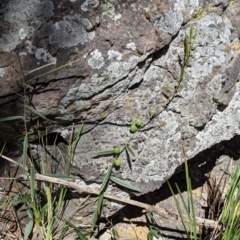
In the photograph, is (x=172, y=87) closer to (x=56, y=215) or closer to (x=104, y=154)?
(x=104, y=154)

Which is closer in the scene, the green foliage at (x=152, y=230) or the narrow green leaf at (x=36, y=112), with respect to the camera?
the narrow green leaf at (x=36, y=112)

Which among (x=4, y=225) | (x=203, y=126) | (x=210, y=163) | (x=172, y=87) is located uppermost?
(x=172, y=87)

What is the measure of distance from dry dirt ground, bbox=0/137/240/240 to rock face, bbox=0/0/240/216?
0.23m

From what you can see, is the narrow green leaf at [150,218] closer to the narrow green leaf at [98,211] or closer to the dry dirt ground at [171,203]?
the dry dirt ground at [171,203]

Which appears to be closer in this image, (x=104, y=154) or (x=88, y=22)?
(x=88, y=22)

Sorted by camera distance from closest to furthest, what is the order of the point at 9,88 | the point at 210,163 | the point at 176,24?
1. the point at 9,88
2. the point at 176,24
3. the point at 210,163

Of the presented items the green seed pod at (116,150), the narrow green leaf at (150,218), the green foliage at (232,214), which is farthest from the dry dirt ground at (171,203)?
the green seed pod at (116,150)

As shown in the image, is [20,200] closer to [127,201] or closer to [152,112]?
[127,201]

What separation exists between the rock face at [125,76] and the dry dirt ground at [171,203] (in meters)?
0.23

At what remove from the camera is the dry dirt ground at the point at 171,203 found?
6.63 feet

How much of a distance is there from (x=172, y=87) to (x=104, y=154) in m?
0.37

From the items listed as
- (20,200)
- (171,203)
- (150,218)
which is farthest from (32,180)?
(171,203)

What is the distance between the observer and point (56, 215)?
2002 mm

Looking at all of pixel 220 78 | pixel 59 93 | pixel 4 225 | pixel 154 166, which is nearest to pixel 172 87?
pixel 220 78
